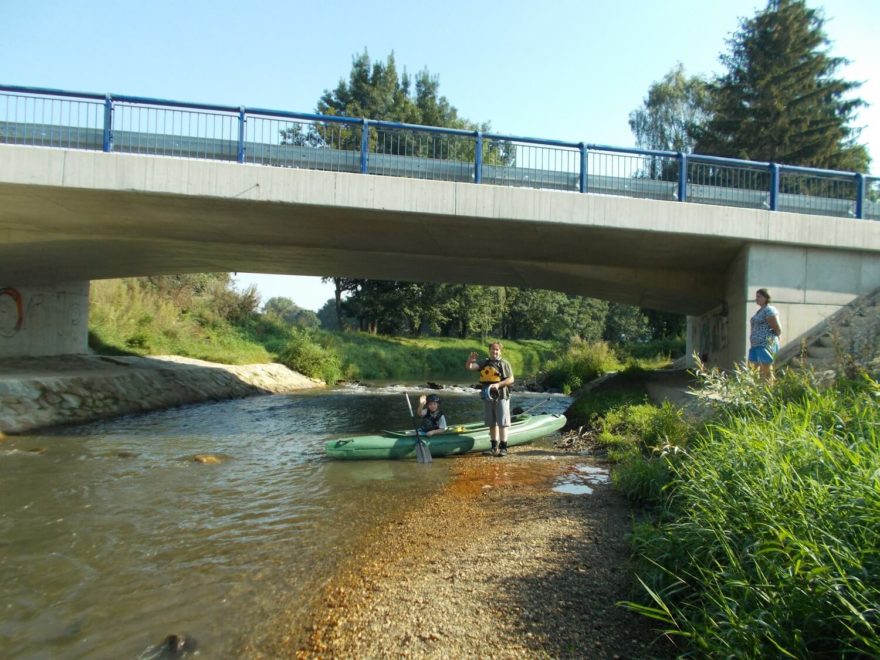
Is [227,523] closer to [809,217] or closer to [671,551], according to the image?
[671,551]

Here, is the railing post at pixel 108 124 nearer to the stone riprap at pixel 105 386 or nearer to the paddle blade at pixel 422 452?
the stone riprap at pixel 105 386

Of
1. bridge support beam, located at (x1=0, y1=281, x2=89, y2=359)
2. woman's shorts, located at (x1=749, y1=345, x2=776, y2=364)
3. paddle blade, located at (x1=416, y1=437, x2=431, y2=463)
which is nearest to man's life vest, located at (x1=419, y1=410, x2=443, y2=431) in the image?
paddle blade, located at (x1=416, y1=437, x2=431, y2=463)

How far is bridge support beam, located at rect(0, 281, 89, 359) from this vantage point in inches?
574

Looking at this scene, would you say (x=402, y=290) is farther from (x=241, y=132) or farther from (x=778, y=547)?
(x=778, y=547)

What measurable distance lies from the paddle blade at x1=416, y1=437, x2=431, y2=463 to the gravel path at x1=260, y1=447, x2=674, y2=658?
2684 millimetres

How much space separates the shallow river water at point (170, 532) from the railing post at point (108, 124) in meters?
5.08

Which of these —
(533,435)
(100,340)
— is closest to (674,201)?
(533,435)

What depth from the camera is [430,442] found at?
8938 mm

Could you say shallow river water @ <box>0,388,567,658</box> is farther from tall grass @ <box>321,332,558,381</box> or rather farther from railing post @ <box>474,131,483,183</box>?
tall grass @ <box>321,332,558,381</box>

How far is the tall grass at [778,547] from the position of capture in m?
2.28

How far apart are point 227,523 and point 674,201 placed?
9.20m

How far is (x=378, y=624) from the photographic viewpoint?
340 cm

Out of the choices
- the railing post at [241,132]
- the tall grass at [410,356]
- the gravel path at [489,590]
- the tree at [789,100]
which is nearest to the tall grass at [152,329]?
the tall grass at [410,356]

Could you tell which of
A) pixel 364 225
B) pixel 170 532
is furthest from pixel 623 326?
pixel 170 532
